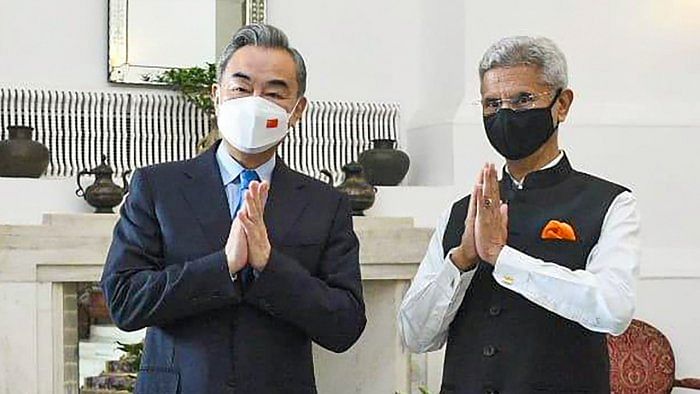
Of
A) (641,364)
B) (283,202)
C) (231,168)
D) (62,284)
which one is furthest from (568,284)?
(641,364)

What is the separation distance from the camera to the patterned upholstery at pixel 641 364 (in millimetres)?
4230

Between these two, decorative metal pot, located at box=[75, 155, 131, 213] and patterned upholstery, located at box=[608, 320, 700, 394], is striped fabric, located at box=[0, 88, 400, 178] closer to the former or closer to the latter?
decorative metal pot, located at box=[75, 155, 131, 213]

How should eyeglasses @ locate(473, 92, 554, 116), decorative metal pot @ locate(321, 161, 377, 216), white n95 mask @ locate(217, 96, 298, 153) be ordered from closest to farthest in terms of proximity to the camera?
white n95 mask @ locate(217, 96, 298, 153), eyeglasses @ locate(473, 92, 554, 116), decorative metal pot @ locate(321, 161, 377, 216)

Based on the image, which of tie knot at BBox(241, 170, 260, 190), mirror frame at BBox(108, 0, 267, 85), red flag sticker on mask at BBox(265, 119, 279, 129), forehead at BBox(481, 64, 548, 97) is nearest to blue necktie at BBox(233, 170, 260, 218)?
tie knot at BBox(241, 170, 260, 190)

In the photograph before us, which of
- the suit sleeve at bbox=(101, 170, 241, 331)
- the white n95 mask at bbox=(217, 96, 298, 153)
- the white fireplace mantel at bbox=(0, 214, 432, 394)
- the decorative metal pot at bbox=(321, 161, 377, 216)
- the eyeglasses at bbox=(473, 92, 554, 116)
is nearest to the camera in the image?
the suit sleeve at bbox=(101, 170, 241, 331)

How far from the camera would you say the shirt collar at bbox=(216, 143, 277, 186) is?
6.53ft

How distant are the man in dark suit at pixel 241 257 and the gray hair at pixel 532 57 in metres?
0.38

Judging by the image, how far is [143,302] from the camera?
183 cm

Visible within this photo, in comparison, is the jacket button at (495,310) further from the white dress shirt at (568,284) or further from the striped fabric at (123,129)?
the striped fabric at (123,129)

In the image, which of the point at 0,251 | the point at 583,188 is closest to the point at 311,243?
the point at 583,188

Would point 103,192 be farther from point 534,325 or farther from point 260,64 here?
point 534,325

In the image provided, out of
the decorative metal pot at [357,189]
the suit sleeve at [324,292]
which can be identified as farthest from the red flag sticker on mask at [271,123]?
the decorative metal pot at [357,189]

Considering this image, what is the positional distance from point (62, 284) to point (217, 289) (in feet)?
7.27

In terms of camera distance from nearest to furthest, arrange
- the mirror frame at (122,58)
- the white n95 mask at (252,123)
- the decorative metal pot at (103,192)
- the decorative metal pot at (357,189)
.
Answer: the white n95 mask at (252,123) → the decorative metal pot at (103,192) → the decorative metal pot at (357,189) → the mirror frame at (122,58)
